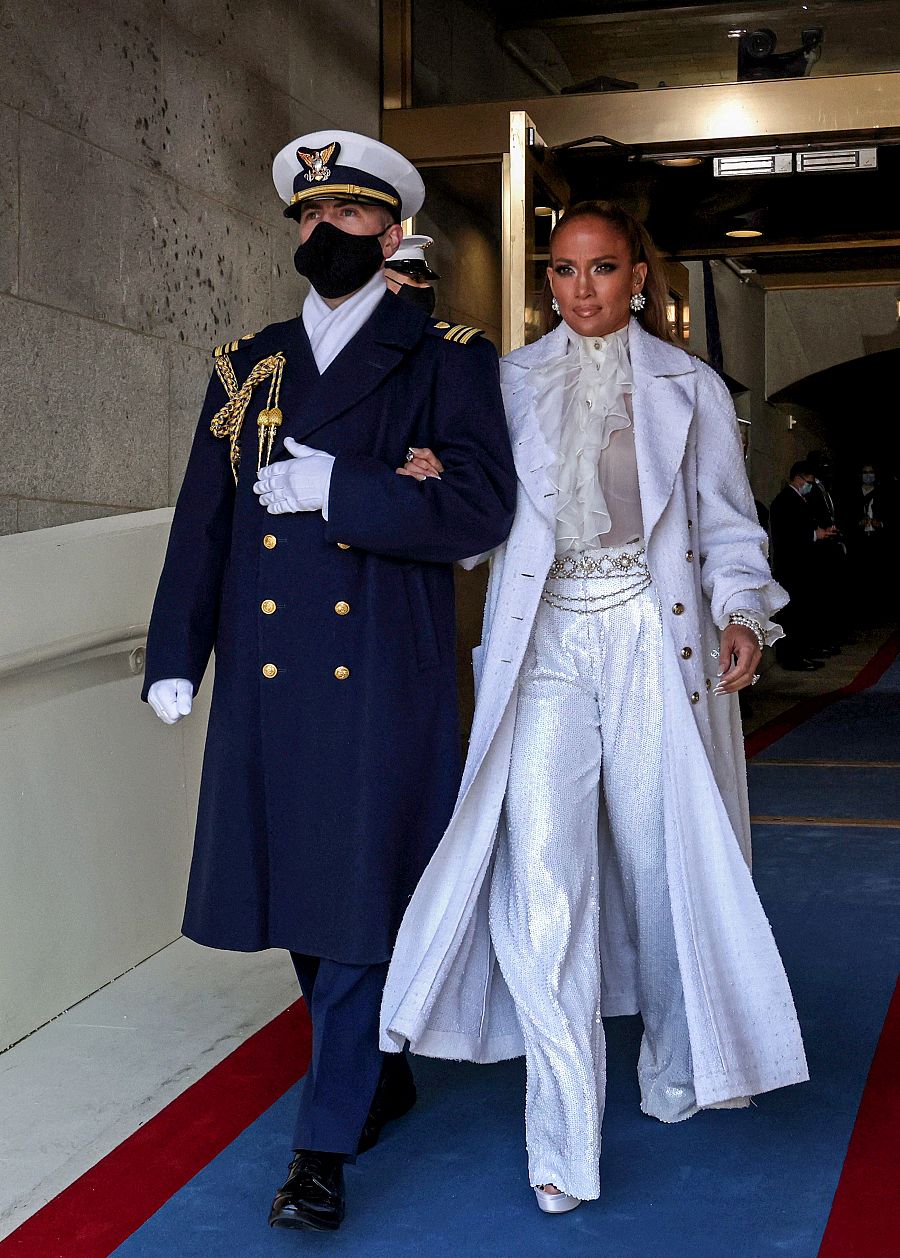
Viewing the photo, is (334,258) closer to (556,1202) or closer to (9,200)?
(9,200)

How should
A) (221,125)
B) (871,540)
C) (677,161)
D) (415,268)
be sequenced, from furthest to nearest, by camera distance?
1. (871,540)
2. (677,161)
3. (415,268)
4. (221,125)

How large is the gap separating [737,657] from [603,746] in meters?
0.29

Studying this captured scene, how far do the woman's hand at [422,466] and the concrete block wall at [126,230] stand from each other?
154 centimetres

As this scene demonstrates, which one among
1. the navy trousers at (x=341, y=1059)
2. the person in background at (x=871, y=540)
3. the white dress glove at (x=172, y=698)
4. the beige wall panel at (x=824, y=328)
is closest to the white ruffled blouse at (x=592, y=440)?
the white dress glove at (x=172, y=698)

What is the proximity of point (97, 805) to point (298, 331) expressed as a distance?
4.97 ft

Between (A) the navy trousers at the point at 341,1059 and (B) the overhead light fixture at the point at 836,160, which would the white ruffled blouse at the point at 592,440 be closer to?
(A) the navy trousers at the point at 341,1059

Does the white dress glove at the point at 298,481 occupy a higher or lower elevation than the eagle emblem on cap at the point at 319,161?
lower


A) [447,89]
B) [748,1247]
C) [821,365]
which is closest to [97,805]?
[748,1247]

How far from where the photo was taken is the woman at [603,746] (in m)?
2.56

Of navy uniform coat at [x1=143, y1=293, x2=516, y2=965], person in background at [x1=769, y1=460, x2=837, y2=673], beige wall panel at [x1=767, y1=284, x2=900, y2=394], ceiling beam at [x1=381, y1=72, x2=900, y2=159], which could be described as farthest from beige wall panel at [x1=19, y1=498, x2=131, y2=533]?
beige wall panel at [x1=767, y1=284, x2=900, y2=394]

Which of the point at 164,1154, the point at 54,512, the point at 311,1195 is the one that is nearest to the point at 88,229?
the point at 54,512

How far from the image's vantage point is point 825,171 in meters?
6.79

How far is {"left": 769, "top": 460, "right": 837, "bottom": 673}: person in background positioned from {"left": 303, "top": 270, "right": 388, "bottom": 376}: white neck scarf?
1037 cm

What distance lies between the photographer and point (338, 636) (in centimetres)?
254
